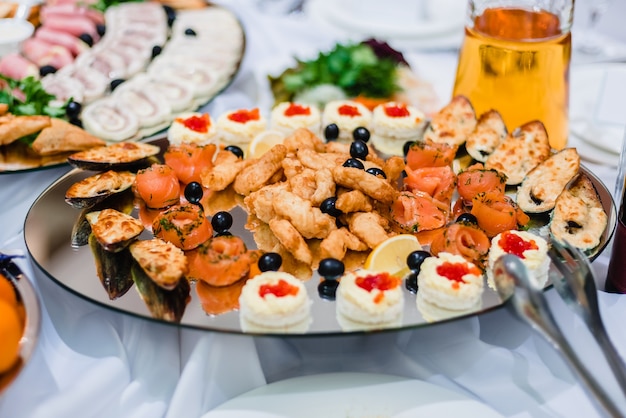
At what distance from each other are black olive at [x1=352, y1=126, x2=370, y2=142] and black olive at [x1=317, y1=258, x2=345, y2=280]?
0.92 metres

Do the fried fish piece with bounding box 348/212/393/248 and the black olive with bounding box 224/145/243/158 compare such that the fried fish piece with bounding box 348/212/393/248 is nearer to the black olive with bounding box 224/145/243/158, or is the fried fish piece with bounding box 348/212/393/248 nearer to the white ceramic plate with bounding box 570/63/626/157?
the black olive with bounding box 224/145/243/158

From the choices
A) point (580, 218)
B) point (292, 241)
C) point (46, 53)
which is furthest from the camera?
point (46, 53)

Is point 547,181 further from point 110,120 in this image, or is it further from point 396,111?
point 110,120

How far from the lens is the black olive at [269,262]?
1.96m

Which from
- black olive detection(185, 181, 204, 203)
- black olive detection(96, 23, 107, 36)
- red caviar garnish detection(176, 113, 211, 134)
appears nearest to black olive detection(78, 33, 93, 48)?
black olive detection(96, 23, 107, 36)

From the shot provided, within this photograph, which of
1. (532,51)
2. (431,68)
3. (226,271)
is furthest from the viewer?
(431,68)

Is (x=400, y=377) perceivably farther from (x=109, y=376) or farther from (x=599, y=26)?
(x=599, y=26)

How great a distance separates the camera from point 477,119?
2.80m

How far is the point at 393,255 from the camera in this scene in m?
1.98

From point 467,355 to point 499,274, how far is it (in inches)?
10.4

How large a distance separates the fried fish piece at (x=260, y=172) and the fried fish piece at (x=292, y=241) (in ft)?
1.04

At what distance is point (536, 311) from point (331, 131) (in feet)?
4.36

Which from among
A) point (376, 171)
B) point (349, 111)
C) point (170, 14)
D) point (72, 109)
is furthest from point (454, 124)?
point (170, 14)

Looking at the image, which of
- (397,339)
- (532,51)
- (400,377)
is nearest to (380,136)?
(532,51)
